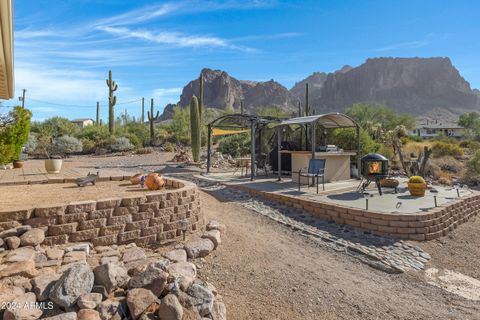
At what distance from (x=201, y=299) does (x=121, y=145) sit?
69.1ft

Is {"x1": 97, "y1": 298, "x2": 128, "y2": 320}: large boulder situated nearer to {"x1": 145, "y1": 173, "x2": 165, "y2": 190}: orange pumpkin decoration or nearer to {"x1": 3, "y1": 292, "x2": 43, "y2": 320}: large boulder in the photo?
{"x1": 3, "y1": 292, "x2": 43, "y2": 320}: large boulder

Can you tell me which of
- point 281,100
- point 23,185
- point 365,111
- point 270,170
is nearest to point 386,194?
point 270,170

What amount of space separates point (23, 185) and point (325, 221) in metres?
6.19

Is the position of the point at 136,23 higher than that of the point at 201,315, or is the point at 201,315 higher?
the point at 136,23

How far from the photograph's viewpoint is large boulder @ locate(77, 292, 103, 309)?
2.57m

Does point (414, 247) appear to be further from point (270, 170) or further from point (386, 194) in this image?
point (270, 170)

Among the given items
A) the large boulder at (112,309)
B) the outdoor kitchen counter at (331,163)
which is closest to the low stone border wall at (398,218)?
the outdoor kitchen counter at (331,163)

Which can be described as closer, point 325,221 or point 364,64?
point 325,221

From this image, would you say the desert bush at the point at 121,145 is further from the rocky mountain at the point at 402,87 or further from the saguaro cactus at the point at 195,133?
the rocky mountain at the point at 402,87

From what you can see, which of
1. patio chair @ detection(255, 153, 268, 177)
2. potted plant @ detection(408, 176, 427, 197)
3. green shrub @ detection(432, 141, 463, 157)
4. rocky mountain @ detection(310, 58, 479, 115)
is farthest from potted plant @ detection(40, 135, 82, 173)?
rocky mountain @ detection(310, 58, 479, 115)

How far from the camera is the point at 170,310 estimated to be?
8.88 ft

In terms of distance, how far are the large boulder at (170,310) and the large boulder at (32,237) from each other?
1.63 m

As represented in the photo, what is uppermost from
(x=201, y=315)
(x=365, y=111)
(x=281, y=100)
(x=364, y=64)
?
(x=364, y=64)

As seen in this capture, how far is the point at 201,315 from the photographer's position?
286cm
